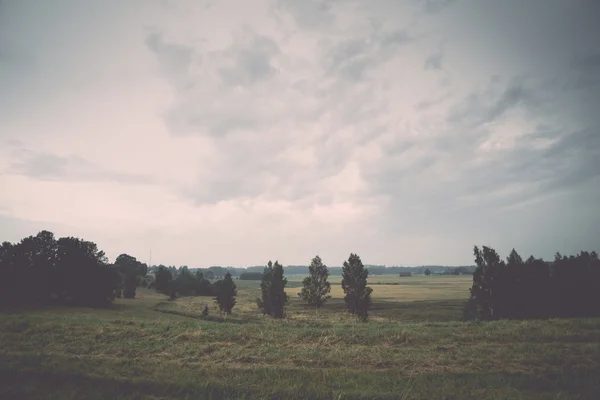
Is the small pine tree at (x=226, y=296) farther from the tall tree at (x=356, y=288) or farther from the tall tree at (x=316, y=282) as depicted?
the tall tree at (x=356, y=288)

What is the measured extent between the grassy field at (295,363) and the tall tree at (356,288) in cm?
3721

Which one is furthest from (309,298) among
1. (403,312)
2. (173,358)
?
(173,358)

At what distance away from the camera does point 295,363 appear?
11.0m

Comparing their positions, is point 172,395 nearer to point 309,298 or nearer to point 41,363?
point 41,363

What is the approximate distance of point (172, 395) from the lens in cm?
770

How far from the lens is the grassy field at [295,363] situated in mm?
7883

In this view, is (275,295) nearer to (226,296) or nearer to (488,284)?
(226,296)

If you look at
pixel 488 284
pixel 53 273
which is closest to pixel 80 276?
pixel 53 273

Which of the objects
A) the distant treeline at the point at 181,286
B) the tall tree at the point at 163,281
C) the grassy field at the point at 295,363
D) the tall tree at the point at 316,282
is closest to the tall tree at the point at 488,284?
the grassy field at the point at 295,363

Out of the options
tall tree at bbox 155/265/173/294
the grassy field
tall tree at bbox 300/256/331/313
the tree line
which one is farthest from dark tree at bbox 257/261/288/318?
tall tree at bbox 155/265/173/294

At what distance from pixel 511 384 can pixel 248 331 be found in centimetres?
1219

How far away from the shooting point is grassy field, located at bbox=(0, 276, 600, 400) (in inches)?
310

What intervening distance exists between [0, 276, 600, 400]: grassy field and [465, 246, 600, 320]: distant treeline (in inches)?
1247

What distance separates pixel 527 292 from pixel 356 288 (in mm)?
26432
